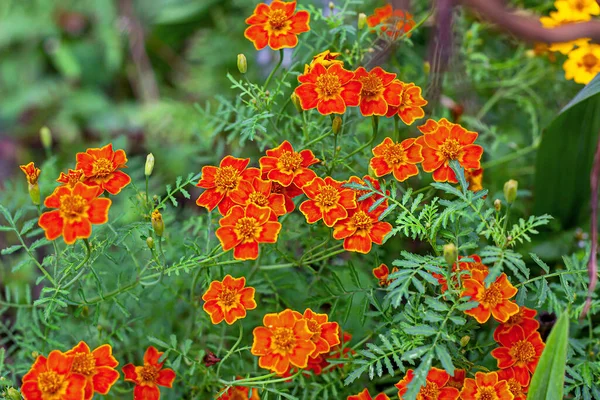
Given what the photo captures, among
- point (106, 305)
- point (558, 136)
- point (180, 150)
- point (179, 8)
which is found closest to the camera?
point (106, 305)

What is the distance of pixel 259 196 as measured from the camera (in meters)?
0.74

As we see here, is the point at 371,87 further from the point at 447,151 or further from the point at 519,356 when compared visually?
the point at 519,356

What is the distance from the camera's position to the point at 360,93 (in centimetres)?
76

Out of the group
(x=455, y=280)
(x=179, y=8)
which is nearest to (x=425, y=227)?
(x=455, y=280)

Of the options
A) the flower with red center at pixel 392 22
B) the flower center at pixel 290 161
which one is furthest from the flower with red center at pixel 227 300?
the flower with red center at pixel 392 22

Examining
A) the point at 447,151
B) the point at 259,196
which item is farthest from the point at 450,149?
the point at 259,196

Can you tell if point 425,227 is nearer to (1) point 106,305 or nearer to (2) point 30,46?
(1) point 106,305

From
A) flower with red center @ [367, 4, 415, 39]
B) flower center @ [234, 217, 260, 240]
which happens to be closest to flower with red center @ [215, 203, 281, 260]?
flower center @ [234, 217, 260, 240]

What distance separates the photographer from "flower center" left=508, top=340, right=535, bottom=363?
757 millimetres

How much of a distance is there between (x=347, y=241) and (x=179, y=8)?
1.73 m

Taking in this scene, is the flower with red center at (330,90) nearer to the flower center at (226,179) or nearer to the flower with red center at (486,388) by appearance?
the flower center at (226,179)

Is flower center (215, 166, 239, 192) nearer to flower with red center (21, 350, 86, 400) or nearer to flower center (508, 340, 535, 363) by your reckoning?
flower with red center (21, 350, 86, 400)

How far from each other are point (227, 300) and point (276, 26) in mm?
331

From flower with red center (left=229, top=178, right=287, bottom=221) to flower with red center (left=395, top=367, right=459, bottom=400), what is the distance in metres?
0.22
